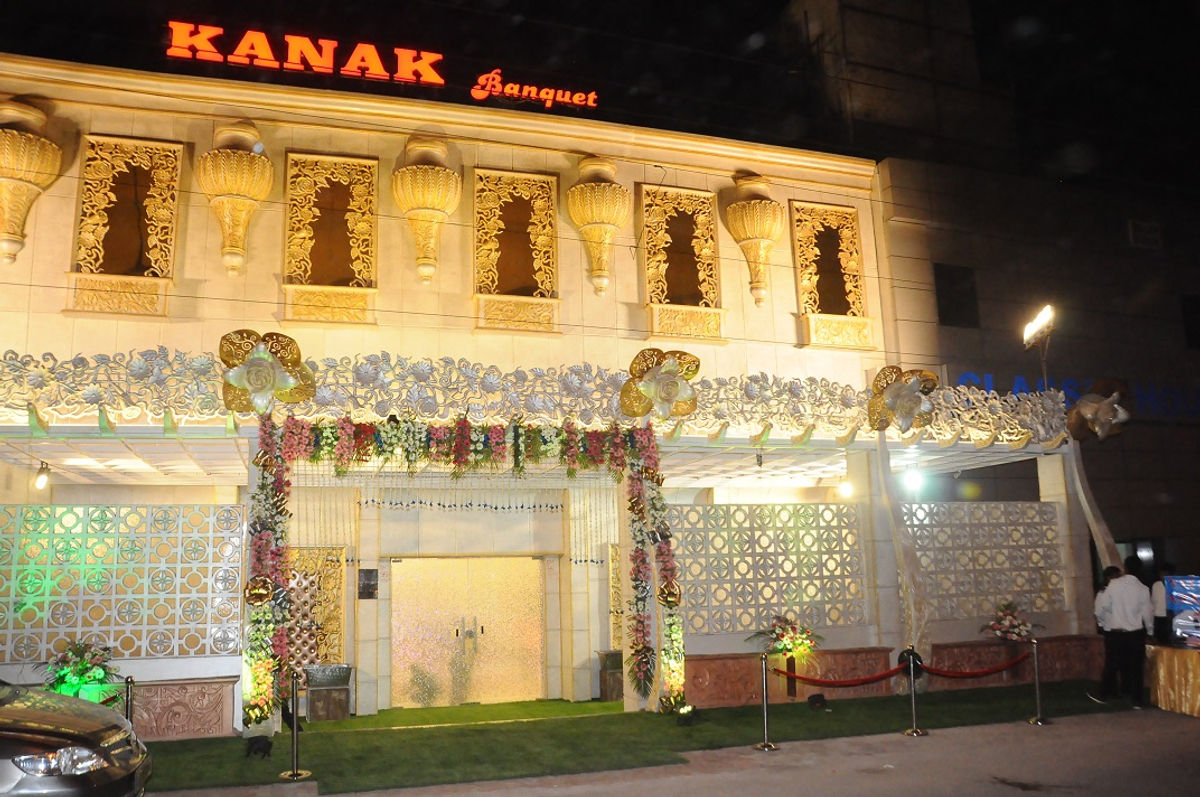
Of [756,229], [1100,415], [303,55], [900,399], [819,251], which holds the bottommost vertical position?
[1100,415]

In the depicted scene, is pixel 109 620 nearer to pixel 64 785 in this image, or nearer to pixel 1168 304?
pixel 64 785

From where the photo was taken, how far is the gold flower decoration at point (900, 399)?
32.5 feet

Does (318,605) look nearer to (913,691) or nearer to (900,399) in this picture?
(913,691)

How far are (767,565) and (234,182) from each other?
7.48m

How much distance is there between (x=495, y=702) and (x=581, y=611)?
1.63m

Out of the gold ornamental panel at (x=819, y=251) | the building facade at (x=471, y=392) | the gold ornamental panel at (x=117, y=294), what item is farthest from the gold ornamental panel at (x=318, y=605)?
the gold ornamental panel at (x=819, y=251)

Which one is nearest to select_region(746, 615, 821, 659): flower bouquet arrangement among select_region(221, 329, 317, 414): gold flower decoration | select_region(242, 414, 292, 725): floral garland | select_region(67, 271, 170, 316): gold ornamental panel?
select_region(242, 414, 292, 725): floral garland

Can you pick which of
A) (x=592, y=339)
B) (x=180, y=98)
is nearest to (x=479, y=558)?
(x=592, y=339)

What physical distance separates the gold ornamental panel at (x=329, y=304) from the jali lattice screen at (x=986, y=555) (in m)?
6.87

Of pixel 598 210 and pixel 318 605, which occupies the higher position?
pixel 598 210

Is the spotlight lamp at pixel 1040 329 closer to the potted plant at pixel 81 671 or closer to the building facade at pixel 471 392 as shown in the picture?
the building facade at pixel 471 392

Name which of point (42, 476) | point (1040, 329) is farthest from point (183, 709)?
point (1040, 329)

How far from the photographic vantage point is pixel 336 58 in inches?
461

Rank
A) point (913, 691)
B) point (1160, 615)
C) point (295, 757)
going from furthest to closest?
point (1160, 615) < point (913, 691) < point (295, 757)
